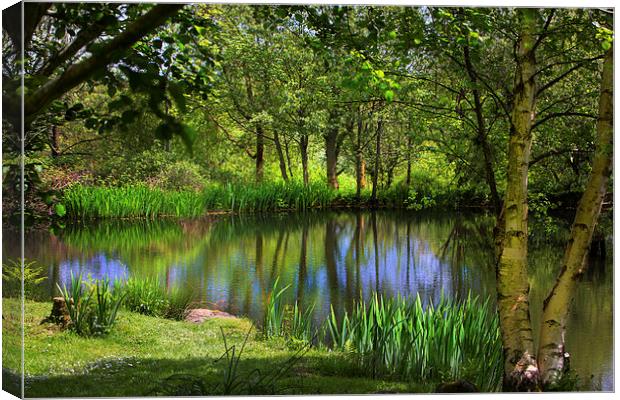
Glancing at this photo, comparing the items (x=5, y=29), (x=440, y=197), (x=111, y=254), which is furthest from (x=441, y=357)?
(x=5, y=29)

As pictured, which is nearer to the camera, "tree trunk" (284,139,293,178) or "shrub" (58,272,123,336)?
"shrub" (58,272,123,336)

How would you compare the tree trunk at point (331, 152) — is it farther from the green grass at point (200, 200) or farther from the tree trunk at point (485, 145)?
the tree trunk at point (485, 145)

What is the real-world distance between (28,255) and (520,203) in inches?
106

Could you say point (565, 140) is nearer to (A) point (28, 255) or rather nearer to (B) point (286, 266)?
(B) point (286, 266)

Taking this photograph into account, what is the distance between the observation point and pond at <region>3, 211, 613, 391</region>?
4520mm

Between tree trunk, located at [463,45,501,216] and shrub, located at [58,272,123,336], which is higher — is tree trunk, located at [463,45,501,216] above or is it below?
above

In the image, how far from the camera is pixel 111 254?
4.62 m

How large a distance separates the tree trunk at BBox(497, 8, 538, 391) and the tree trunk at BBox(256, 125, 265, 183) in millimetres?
1676

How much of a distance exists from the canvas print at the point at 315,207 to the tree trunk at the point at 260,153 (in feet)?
0.05

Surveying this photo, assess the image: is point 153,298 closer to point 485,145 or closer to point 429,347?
point 429,347

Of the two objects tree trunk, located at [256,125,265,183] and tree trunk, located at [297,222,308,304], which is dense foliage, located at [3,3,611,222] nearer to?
tree trunk, located at [256,125,265,183]

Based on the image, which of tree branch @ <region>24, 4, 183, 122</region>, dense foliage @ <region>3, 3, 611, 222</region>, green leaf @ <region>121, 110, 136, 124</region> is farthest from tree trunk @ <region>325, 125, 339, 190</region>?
green leaf @ <region>121, 110, 136, 124</region>

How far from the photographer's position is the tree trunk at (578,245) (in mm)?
3717

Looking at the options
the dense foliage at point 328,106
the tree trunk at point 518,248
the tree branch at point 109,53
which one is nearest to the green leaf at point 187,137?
the tree branch at point 109,53
